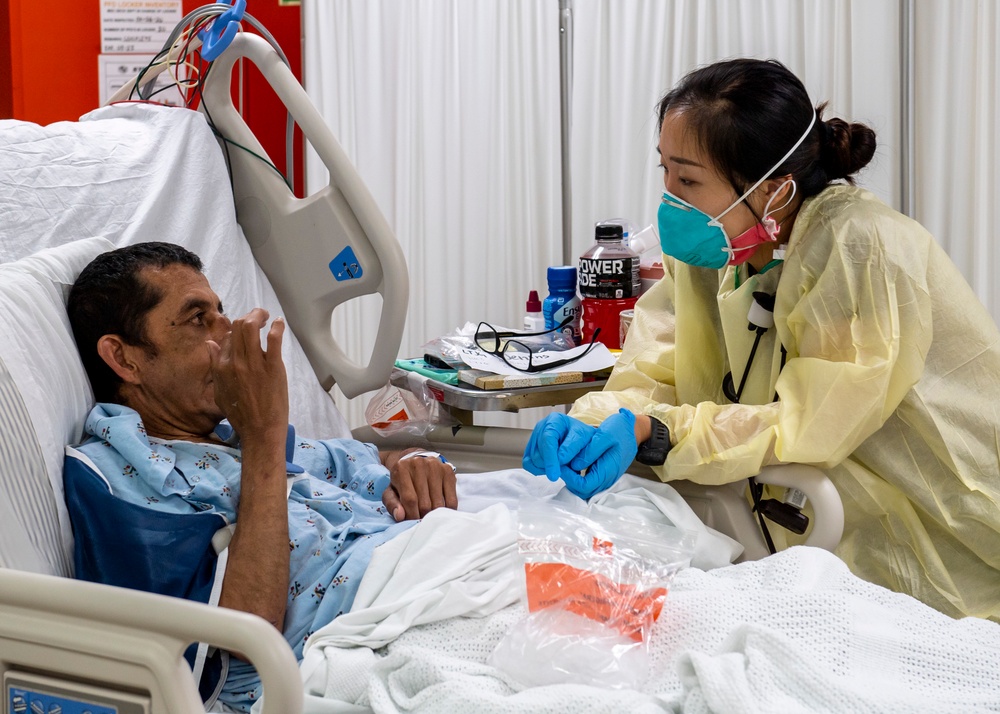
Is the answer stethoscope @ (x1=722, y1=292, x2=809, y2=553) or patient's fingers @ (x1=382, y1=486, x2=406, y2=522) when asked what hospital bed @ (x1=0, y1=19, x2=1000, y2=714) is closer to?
stethoscope @ (x1=722, y1=292, x2=809, y2=553)

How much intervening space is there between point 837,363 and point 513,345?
0.96 m

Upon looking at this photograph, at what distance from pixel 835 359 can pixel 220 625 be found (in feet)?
4.03

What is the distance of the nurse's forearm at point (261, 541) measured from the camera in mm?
1422

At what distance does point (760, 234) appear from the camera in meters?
1.89

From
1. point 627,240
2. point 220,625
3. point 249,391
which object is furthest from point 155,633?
point 627,240

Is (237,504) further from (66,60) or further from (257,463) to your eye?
(66,60)

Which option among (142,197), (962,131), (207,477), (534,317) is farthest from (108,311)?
(962,131)

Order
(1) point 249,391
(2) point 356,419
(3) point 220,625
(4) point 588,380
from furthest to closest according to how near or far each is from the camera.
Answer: (2) point 356,419
(4) point 588,380
(1) point 249,391
(3) point 220,625

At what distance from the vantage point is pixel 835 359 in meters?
1.75

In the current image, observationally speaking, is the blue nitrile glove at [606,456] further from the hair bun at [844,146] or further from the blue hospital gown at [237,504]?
the hair bun at [844,146]

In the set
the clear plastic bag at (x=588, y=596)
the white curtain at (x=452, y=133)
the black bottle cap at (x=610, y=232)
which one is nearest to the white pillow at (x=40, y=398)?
the clear plastic bag at (x=588, y=596)

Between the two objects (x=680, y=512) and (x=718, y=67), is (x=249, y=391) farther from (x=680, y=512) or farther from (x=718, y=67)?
(x=718, y=67)

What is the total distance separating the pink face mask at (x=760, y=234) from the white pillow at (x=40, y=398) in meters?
1.24

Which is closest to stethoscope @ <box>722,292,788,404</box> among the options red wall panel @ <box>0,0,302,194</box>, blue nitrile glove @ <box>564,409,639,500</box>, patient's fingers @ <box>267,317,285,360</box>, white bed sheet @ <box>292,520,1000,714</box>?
blue nitrile glove @ <box>564,409,639,500</box>
